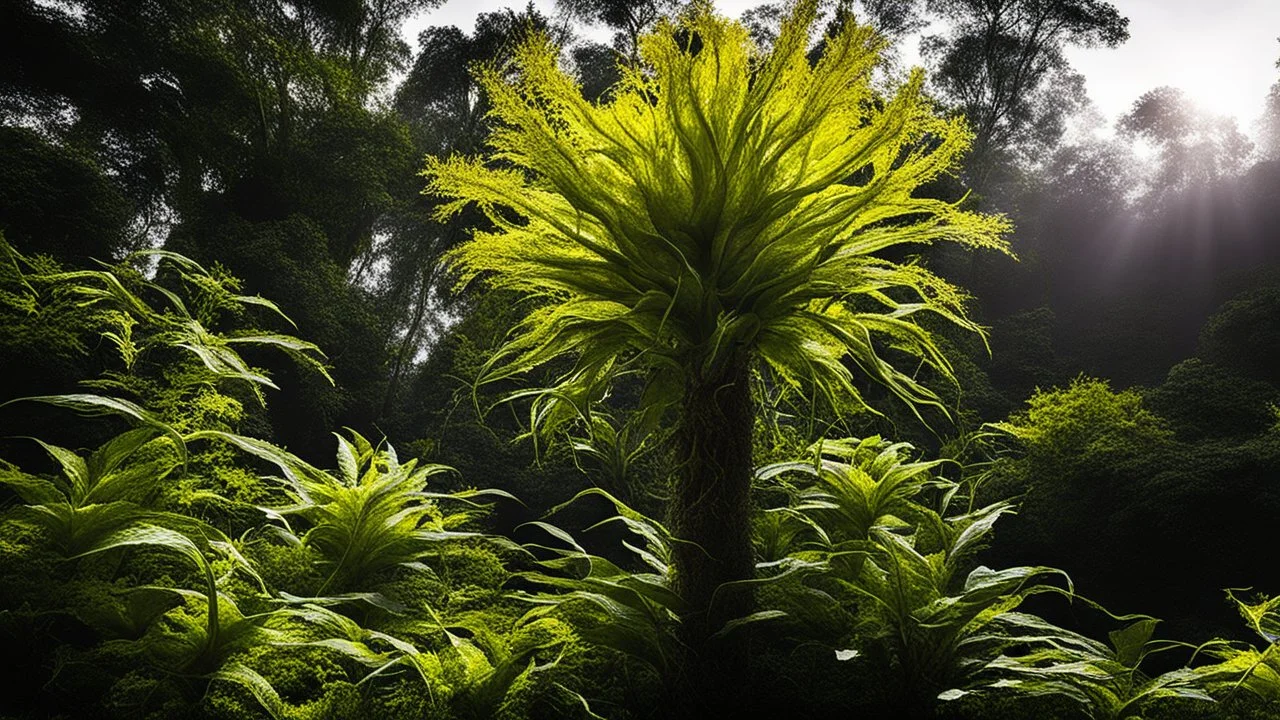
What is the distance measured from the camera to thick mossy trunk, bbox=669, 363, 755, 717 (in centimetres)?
128

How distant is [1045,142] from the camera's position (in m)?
17.4

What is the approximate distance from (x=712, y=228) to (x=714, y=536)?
65 cm

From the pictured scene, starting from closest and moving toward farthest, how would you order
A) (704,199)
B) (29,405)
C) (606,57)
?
(704,199) → (29,405) → (606,57)

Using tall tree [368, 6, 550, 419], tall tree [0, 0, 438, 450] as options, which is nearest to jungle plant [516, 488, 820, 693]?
tall tree [0, 0, 438, 450]

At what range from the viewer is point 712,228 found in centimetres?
128

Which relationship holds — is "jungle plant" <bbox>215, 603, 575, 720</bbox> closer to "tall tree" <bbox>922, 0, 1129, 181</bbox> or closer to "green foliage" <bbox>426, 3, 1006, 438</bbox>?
"green foliage" <bbox>426, 3, 1006, 438</bbox>

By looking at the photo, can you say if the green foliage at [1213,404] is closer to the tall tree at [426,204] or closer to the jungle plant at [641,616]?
the jungle plant at [641,616]

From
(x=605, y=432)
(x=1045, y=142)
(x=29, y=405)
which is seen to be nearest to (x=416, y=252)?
(x=29, y=405)

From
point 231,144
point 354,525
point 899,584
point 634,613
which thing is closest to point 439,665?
point 634,613

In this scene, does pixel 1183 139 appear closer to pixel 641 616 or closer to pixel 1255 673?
pixel 1255 673

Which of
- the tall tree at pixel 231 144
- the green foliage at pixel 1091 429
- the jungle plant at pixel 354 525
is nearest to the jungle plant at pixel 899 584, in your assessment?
the jungle plant at pixel 354 525

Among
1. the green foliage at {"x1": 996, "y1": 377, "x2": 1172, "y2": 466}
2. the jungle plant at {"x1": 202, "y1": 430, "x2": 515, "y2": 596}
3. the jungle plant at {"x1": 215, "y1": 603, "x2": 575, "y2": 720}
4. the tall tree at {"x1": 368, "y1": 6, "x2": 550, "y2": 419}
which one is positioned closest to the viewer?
the jungle plant at {"x1": 215, "y1": 603, "x2": 575, "y2": 720}

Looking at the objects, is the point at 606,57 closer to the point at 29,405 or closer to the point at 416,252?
the point at 416,252

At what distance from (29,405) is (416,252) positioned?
6.94m
